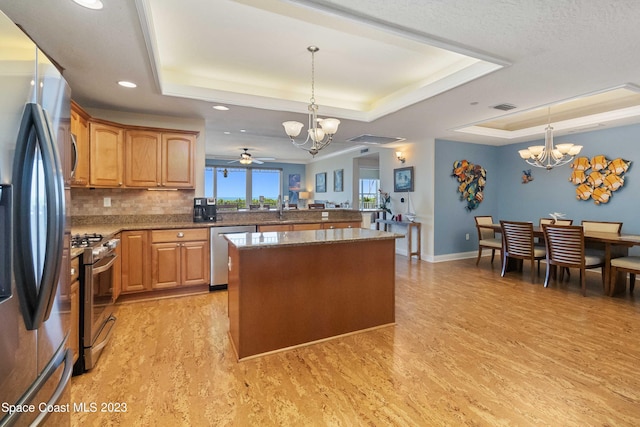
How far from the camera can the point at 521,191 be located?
20.8 ft

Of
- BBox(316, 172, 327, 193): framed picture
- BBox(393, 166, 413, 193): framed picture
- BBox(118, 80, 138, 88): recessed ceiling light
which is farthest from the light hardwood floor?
BBox(316, 172, 327, 193): framed picture

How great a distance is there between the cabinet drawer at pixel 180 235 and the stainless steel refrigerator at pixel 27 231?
265 centimetres

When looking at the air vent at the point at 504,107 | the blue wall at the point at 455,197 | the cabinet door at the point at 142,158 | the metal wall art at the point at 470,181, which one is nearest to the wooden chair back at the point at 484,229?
the blue wall at the point at 455,197

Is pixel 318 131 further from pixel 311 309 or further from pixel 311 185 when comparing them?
pixel 311 185

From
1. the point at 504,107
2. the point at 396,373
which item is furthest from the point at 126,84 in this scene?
the point at 504,107

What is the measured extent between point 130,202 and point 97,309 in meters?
2.18

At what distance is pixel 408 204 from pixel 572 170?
113 inches

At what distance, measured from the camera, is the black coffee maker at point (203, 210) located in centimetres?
424

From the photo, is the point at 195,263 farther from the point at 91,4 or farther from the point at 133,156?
the point at 91,4

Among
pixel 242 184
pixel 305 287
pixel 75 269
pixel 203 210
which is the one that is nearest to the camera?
pixel 75 269

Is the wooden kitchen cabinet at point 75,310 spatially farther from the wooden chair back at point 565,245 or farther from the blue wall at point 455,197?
the blue wall at point 455,197

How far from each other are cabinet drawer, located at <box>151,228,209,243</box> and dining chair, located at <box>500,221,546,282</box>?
4368 mm

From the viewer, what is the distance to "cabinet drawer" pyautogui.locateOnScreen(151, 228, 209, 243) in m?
3.67

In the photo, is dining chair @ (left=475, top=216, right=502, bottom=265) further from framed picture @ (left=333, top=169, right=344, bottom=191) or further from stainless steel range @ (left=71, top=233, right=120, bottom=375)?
stainless steel range @ (left=71, top=233, right=120, bottom=375)
